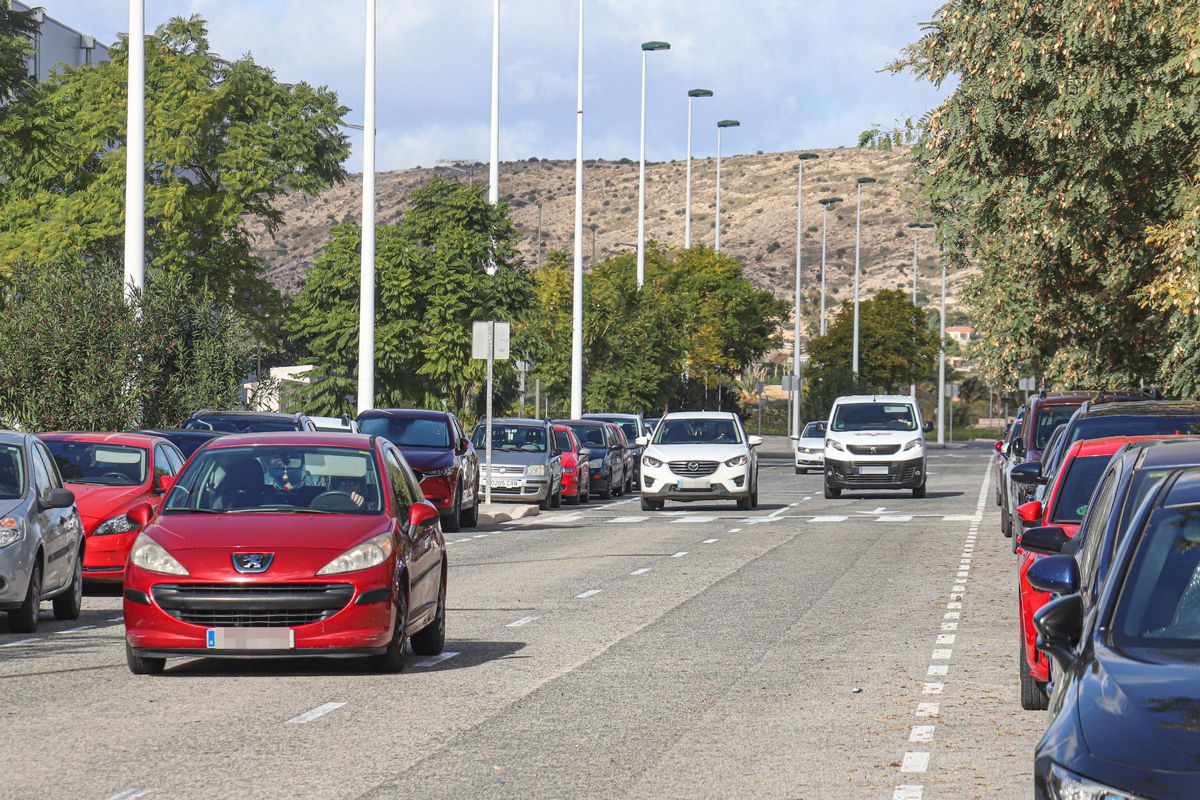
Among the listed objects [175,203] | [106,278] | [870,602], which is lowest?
[870,602]

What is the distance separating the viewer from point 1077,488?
13.5m

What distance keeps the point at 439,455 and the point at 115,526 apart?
36.3 ft

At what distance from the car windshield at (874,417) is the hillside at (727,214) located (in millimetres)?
106552

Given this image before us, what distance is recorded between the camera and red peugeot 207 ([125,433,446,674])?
1213 cm

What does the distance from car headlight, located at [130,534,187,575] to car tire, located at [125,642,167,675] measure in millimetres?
550

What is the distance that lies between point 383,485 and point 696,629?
3495 millimetres

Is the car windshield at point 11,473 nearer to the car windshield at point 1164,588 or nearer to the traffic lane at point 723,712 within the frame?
the traffic lane at point 723,712

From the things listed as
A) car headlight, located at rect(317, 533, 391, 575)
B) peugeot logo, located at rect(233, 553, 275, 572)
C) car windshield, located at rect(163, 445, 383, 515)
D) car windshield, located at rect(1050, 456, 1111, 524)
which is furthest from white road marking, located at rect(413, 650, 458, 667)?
car windshield, located at rect(1050, 456, 1111, 524)

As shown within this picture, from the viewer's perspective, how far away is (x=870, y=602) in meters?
18.1

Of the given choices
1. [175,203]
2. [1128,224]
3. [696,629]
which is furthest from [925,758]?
[175,203]

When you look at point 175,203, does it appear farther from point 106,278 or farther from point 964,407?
point 964,407

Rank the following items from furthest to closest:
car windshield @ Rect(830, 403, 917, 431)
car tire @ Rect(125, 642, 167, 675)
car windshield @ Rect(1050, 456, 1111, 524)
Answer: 1. car windshield @ Rect(830, 403, 917, 431)
2. car windshield @ Rect(1050, 456, 1111, 524)
3. car tire @ Rect(125, 642, 167, 675)

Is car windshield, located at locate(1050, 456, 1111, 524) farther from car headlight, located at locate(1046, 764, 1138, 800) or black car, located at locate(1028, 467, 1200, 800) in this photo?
car headlight, located at locate(1046, 764, 1138, 800)

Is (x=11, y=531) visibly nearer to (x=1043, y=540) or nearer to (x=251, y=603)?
(x=251, y=603)
